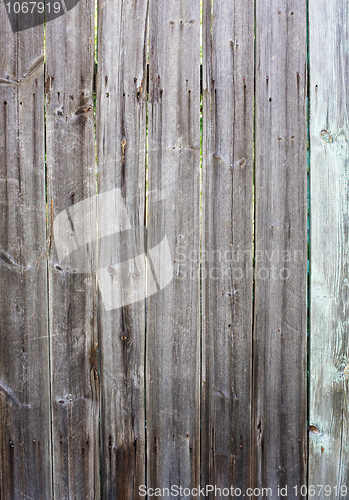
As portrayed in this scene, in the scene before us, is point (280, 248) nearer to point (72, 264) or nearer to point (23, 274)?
point (72, 264)

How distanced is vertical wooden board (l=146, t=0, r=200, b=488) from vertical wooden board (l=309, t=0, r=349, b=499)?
46 cm

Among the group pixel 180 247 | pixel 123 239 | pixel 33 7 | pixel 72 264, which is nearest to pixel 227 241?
pixel 180 247

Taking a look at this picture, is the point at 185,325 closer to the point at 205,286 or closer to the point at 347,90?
the point at 205,286

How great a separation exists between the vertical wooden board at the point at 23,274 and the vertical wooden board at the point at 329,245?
1.06m

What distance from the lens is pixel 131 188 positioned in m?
1.28

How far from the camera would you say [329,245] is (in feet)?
4.26

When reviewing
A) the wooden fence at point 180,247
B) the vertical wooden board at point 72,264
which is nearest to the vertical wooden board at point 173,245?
the wooden fence at point 180,247

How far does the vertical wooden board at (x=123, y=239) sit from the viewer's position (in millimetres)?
1258

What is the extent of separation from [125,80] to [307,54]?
71cm

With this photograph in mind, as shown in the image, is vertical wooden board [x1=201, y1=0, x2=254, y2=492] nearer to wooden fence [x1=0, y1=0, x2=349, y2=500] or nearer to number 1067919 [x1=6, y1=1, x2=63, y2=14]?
wooden fence [x1=0, y1=0, x2=349, y2=500]

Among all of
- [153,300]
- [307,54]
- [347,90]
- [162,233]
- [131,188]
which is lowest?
[153,300]

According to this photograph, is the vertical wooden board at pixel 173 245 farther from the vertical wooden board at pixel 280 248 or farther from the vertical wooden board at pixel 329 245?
the vertical wooden board at pixel 329 245

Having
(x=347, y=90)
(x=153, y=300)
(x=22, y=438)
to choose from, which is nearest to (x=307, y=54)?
(x=347, y=90)

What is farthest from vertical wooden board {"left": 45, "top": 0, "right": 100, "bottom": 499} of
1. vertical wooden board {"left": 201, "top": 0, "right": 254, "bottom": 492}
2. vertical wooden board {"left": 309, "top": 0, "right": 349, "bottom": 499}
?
vertical wooden board {"left": 309, "top": 0, "right": 349, "bottom": 499}
